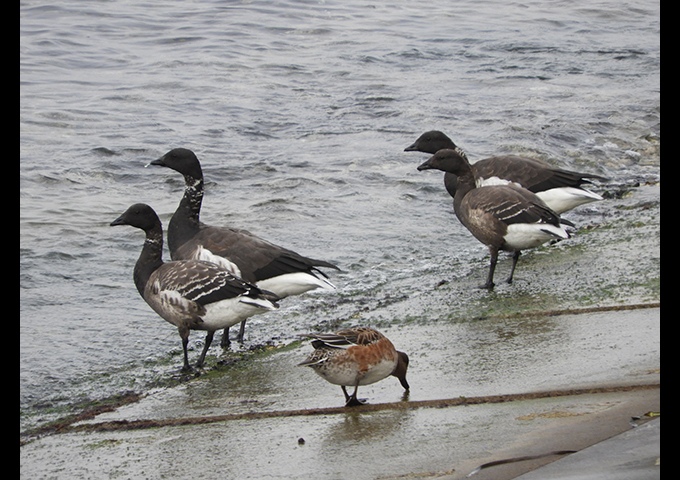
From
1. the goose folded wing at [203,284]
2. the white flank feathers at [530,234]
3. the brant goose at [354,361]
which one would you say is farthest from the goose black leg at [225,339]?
the white flank feathers at [530,234]

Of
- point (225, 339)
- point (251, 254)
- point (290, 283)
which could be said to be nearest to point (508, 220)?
point (290, 283)

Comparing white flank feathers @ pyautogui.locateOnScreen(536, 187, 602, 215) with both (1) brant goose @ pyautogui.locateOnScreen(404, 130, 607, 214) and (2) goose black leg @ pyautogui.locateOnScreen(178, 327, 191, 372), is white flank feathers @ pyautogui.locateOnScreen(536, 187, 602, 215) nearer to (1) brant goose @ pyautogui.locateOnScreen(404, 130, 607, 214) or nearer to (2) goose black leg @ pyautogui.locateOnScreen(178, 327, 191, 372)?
(1) brant goose @ pyautogui.locateOnScreen(404, 130, 607, 214)

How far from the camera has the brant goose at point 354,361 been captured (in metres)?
5.22

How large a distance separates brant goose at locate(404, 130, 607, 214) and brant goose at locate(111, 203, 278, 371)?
4382mm

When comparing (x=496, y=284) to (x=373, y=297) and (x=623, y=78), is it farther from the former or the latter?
(x=623, y=78)

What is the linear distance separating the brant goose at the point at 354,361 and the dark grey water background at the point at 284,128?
2335mm

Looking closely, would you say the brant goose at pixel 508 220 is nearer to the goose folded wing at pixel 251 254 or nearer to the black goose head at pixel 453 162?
the black goose head at pixel 453 162

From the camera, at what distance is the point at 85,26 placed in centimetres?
2467

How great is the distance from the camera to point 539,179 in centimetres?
1072

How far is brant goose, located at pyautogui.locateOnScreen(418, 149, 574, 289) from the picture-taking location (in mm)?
8609

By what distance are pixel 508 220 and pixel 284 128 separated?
934 centimetres

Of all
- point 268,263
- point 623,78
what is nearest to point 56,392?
point 268,263
